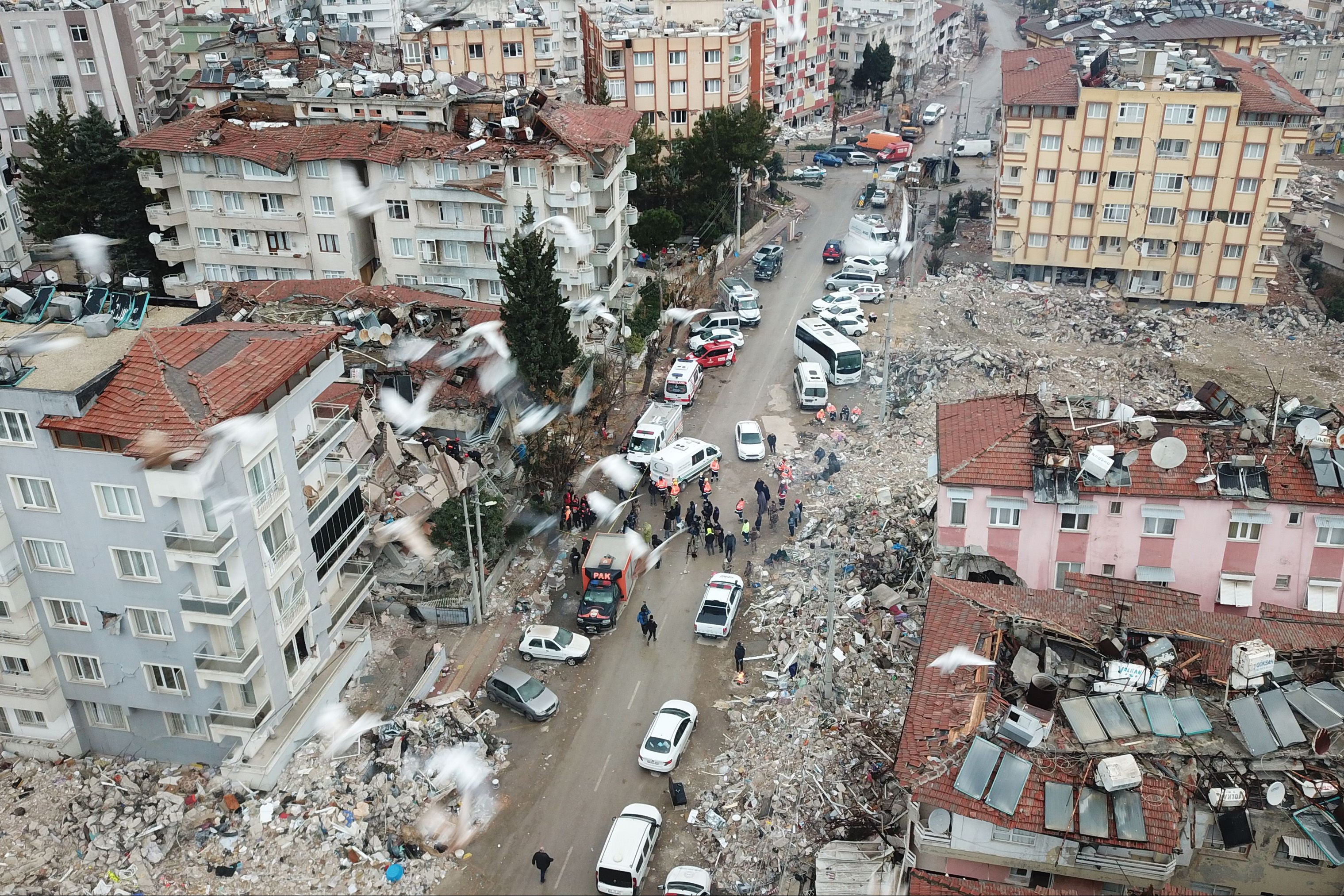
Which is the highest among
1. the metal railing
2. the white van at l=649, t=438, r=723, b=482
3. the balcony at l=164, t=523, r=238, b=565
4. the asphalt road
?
the balcony at l=164, t=523, r=238, b=565

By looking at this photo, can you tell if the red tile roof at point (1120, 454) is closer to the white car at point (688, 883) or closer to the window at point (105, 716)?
the white car at point (688, 883)

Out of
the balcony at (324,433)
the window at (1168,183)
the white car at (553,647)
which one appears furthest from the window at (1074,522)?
the window at (1168,183)

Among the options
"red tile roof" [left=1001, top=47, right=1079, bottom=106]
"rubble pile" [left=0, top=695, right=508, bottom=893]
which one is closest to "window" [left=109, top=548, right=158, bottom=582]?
"rubble pile" [left=0, top=695, right=508, bottom=893]

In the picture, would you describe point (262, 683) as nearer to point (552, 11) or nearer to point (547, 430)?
point (547, 430)

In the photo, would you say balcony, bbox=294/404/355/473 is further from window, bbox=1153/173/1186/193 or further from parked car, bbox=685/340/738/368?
window, bbox=1153/173/1186/193

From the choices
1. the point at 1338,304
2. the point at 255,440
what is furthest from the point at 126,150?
the point at 1338,304

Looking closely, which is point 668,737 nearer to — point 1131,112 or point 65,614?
point 65,614
